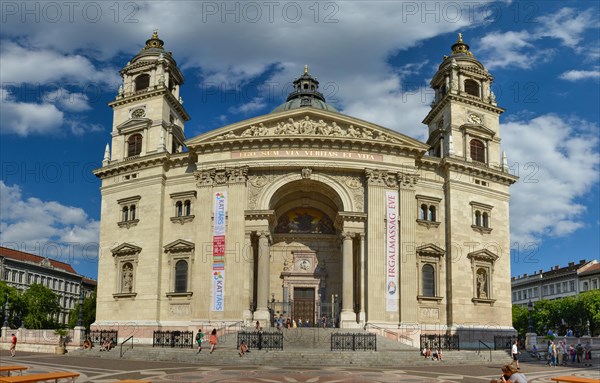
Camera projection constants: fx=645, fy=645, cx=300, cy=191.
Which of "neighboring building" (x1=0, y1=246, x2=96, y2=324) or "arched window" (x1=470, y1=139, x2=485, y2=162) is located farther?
"neighboring building" (x1=0, y1=246, x2=96, y2=324)

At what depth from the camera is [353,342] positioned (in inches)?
1453

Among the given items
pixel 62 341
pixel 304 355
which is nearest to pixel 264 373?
pixel 304 355

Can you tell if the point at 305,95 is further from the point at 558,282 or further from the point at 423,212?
the point at 558,282

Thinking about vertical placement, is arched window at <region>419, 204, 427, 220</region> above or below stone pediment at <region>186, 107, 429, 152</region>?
below

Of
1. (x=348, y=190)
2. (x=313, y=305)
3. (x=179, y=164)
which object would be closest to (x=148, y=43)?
(x=179, y=164)

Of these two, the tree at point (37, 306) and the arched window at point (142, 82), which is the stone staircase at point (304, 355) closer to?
the arched window at point (142, 82)

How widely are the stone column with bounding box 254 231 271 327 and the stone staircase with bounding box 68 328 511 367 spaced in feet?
16.7

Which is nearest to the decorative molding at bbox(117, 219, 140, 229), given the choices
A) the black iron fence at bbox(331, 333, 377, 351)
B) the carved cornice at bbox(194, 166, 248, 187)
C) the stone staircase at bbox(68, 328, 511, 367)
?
the carved cornice at bbox(194, 166, 248, 187)

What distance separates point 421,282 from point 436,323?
3190 millimetres

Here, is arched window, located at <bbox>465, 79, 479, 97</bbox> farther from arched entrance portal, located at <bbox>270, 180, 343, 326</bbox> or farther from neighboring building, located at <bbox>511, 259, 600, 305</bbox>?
neighboring building, located at <bbox>511, 259, 600, 305</bbox>

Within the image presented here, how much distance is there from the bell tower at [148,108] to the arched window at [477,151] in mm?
25127

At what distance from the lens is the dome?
61500mm

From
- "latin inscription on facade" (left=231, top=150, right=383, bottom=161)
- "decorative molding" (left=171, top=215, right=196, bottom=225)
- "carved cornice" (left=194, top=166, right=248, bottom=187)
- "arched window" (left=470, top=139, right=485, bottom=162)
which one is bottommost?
"decorative molding" (left=171, top=215, right=196, bottom=225)

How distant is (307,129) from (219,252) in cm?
1115
